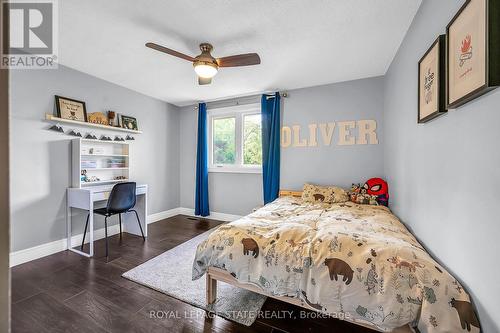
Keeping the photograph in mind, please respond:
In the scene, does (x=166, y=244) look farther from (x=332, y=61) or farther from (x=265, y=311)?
(x=332, y=61)

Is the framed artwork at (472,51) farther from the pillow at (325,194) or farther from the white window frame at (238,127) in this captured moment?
the white window frame at (238,127)

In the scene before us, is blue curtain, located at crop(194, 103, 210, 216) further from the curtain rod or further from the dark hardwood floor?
the dark hardwood floor

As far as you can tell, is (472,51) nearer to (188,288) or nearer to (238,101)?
(188,288)

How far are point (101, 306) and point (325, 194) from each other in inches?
106

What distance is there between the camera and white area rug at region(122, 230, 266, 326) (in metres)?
1.71

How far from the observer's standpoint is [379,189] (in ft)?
9.34

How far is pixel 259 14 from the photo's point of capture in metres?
1.81

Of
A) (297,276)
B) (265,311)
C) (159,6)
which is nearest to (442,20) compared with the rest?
(297,276)

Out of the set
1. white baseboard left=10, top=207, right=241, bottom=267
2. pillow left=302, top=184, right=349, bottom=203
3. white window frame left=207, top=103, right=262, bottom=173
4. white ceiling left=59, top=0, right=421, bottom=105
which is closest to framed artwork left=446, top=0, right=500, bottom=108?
white ceiling left=59, top=0, right=421, bottom=105

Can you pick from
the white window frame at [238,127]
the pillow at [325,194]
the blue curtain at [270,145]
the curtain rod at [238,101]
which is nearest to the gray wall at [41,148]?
the curtain rod at [238,101]

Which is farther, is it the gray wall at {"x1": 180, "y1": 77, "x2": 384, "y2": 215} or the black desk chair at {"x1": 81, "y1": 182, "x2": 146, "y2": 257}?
the gray wall at {"x1": 180, "y1": 77, "x2": 384, "y2": 215}

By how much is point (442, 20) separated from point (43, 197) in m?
4.11

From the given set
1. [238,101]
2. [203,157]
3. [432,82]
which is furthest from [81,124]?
[432,82]

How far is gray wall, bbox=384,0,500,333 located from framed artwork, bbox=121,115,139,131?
3808 mm
